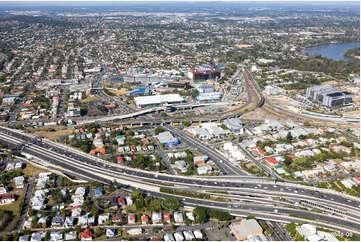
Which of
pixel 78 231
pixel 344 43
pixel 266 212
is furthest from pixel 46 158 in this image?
pixel 344 43

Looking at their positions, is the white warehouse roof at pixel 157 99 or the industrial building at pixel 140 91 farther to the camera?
the industrial building at pixel 140 91

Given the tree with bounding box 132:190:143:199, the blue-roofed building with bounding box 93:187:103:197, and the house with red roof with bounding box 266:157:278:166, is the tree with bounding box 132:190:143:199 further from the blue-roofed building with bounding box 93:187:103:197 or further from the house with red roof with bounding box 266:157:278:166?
the house with red roof with bounding box 266:157:278:166

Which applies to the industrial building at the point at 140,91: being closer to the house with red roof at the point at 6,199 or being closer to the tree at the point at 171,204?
the house with red roof at the point at 6,199

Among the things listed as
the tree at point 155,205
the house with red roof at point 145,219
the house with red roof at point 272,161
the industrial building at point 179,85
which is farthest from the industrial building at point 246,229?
the industrial building at point 179,85

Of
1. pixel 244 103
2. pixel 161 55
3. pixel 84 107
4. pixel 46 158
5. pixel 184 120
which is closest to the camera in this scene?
pixel 46 158

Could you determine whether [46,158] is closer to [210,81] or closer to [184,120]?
[184,120]

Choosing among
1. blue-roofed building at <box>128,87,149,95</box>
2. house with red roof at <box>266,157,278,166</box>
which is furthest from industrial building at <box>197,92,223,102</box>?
house with red roof at <box>266,157,278,166</box>

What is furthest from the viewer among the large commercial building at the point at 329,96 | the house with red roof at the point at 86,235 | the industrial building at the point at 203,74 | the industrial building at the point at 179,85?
the industrial building at the point at 203,74
